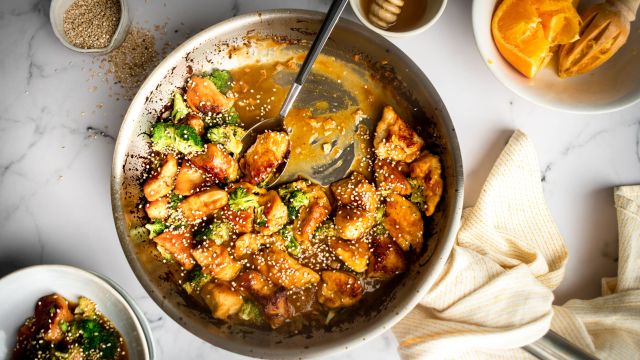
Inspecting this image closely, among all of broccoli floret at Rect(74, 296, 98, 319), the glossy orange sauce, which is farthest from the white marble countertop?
the glossy orange sauce

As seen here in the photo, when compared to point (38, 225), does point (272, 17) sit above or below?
above

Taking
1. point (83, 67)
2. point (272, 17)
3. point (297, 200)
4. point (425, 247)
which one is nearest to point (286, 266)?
point (297, 200)

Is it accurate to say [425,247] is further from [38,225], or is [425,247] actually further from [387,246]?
[38,225]

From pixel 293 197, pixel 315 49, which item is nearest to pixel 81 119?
pixel 293 197

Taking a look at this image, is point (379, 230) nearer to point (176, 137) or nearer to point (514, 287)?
point (514, 287)

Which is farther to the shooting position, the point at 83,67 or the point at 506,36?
the point at 83,67

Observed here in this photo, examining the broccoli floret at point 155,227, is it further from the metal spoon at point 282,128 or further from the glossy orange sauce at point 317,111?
the glossy orange sauce at point 317,111

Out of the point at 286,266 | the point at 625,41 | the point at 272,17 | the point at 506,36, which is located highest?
the point at 625,41

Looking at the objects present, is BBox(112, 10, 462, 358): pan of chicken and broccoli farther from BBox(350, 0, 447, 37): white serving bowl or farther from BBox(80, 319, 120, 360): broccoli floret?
BBox(80, 319, 120, 360): broccoli floret
